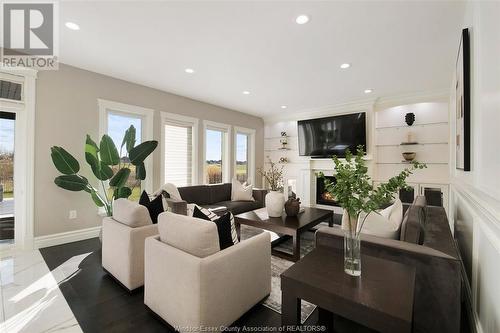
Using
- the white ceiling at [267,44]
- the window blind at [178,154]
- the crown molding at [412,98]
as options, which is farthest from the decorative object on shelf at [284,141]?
the window blind at [178,154]

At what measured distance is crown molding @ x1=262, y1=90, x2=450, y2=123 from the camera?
4453mm

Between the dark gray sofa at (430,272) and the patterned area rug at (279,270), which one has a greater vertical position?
the dark gray sofa at (430,272)

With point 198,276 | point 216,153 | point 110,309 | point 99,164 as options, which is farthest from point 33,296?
point 216,153

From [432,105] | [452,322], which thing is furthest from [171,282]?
[432,105]

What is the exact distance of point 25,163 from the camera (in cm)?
310

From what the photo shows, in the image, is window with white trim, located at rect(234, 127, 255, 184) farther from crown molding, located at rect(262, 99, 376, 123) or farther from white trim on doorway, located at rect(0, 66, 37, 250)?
white trim on doorway, located at rect(0, 66, 37, 250)

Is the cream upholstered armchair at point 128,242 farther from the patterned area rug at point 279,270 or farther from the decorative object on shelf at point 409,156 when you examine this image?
the decorative object on shelf at point 409,156

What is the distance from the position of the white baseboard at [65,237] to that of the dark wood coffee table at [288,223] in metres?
2.49

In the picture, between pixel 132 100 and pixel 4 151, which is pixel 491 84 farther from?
pixel 4 151

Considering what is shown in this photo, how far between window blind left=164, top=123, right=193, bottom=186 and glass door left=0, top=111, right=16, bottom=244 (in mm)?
2249

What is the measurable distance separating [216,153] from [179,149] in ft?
3.59

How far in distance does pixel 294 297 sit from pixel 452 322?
1005mm

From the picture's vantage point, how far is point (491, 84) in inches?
51.3
